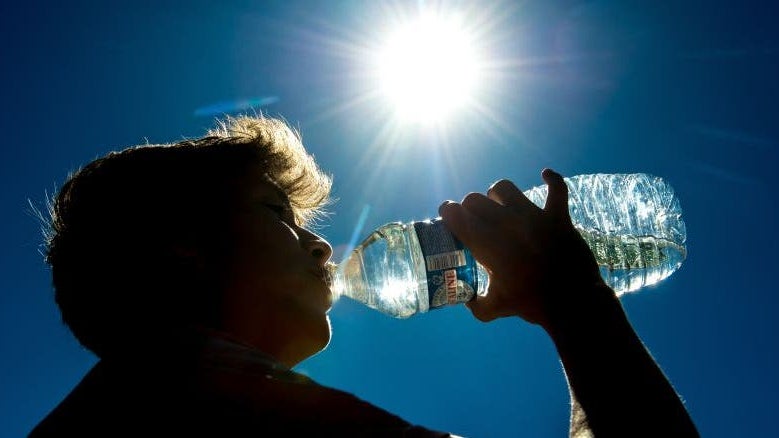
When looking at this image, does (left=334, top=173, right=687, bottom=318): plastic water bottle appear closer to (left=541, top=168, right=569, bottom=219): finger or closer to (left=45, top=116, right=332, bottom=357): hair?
(left=541, top=168, right=569, bottom=219): finger

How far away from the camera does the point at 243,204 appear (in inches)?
80.8

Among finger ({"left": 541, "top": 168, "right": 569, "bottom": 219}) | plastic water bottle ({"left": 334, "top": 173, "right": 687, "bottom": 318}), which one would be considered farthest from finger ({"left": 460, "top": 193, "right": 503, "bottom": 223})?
plastic water bottle ({"left": 334, "top": 173, "right": 687, "bottom": 318})

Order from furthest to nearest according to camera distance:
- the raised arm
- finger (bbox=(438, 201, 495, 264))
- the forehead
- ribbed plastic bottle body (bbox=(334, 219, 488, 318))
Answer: ribbed plastic bottle body (bbox=(334, 219, 488, 318))
the forehead
finger (bbox=(438, 201, 495, 264))
the raised arm

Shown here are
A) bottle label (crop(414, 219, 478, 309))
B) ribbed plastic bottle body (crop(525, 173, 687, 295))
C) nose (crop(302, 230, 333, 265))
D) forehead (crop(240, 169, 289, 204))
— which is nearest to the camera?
nose (crop(302, 230, 333, 265))

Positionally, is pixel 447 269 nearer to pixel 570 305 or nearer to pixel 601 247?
pixel 570 305

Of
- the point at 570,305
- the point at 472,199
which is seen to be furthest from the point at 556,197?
the point at 570,305

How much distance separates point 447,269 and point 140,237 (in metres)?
1.30

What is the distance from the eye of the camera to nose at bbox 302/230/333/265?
6.67 feet

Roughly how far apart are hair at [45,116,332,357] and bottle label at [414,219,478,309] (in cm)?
90

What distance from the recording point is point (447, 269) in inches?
96.9

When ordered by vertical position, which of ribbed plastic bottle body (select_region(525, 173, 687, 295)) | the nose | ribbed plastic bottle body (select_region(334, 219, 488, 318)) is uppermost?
ribbed plastic bottle body (select_region(525, 173, 687, 295))

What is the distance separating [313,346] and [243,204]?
0.62 m

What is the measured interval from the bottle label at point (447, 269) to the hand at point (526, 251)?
535mm

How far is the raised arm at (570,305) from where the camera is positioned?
1.34m
